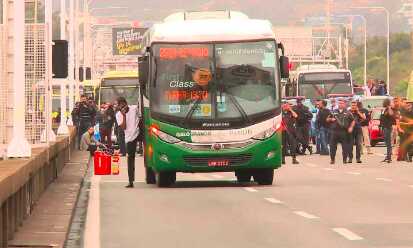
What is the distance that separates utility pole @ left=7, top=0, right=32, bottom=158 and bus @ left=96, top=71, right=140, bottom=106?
37267mm

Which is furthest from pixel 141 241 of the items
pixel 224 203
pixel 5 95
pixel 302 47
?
pixel 302 47

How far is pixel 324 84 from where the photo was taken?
65938 mm

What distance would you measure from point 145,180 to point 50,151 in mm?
6954

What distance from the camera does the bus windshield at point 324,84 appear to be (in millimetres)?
65500

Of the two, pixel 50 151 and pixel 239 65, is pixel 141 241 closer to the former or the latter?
pixel 50 151

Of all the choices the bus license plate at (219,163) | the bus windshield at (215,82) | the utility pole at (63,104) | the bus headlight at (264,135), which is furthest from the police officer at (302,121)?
the bus license plate at (219,163)

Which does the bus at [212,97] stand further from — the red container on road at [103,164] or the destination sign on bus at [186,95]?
the red container on road at [103,164]

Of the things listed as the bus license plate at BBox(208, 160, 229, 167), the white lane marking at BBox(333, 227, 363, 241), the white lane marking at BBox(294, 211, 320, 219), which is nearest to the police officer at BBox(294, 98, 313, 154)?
the bus license plate at BBox(208, 160, 229, 167)

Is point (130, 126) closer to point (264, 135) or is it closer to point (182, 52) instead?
point (182, 52)

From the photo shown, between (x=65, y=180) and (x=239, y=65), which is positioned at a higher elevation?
(x=239, y=65)

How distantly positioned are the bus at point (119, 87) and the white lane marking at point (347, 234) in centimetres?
4137

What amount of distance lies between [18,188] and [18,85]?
5.51 meters

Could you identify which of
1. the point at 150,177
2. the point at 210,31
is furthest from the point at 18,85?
the point at 150,177

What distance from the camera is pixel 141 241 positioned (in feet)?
54.8
